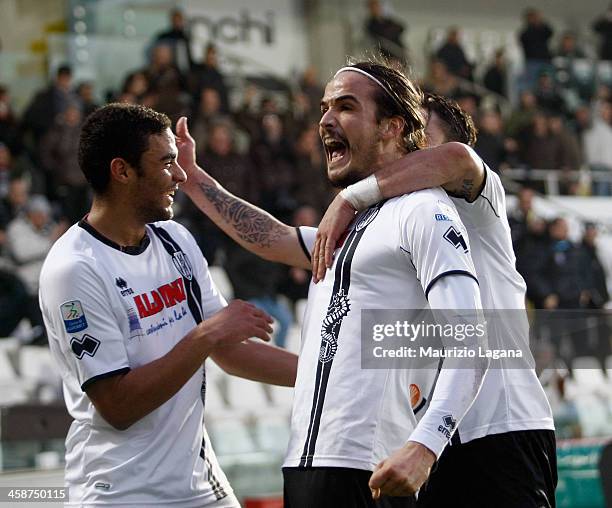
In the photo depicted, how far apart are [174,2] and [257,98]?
70.7 inches

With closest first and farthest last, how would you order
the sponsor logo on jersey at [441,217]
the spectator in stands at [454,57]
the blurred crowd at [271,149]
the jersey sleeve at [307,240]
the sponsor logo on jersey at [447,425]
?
the sponsor logo on jersey at [447,425] → the sponsor logo on jersey at [441,217] → the jersey sleeve at [307,240] → the blurred crowd at [271,149] → the spectator in stands at [454,57]

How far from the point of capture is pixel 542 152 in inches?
716

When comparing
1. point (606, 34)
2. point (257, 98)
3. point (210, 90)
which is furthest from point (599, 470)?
point (606, 34)

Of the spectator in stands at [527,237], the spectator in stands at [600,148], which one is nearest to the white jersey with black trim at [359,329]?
the spectator in stands at [527,237]

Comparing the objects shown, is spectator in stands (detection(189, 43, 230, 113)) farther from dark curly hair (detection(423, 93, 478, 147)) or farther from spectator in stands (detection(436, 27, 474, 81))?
dark curly hair (detection(423, 93, 478, 147))

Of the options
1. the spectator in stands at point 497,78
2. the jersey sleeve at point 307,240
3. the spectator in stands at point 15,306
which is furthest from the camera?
the spectator in stands at point 497,78

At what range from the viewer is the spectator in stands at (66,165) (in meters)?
12.2

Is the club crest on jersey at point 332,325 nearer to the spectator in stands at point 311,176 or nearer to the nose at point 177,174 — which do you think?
the nose at point 177,174

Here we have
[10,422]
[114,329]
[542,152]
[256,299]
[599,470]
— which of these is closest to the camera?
[114,329]

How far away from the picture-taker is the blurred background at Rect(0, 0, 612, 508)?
8750mm

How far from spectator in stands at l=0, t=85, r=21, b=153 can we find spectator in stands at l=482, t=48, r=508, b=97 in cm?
949

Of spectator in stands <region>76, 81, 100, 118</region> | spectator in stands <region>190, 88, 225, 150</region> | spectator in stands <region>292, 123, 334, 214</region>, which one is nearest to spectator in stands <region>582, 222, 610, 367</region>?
spectator in stands <region>292, 123, 334, 214</region>

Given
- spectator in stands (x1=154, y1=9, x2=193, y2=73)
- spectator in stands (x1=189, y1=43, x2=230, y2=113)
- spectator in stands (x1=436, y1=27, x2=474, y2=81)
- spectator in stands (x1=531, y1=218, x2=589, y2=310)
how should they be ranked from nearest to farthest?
spectator in stands (x1=531, y1=218, x2=589, y2=310) → spectator in stands (x1=189, y1=43, x2=230, y2=113) → spectator in stands (x1=154, y1=9, x2=193, y2=73) → spectator in stands (x1=436, y1=27, x2=474, y2=81)

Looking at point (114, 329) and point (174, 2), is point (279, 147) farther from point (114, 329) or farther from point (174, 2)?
point (114, 329)
